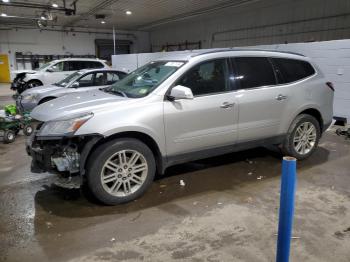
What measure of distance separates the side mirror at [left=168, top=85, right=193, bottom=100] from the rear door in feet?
2.84

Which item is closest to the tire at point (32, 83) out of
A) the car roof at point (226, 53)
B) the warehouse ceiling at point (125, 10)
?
the warehouse ceiling at point (125, 10)

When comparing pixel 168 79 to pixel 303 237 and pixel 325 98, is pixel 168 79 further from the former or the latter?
pixel 325 98

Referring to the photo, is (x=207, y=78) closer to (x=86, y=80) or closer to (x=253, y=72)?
(x=253, y=72)

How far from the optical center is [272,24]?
1723 centimetres

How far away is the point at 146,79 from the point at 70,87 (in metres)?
4.58

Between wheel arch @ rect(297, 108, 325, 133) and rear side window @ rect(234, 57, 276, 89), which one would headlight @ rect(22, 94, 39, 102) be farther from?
wheel arch @ rect(297, 108, 325, 133)

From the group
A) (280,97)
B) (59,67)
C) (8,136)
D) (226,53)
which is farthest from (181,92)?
(59,67)

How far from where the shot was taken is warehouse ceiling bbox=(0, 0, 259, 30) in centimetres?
1582

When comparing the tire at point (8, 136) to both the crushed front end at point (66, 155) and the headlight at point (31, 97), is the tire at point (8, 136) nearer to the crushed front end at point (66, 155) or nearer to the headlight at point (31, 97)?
the headlight at point (31, 97)

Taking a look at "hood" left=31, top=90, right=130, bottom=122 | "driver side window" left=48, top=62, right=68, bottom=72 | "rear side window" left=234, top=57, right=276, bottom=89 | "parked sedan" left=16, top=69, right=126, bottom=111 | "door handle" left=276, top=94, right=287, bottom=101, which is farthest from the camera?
"driver side window" left=48, top=62, right=68, bottom=72

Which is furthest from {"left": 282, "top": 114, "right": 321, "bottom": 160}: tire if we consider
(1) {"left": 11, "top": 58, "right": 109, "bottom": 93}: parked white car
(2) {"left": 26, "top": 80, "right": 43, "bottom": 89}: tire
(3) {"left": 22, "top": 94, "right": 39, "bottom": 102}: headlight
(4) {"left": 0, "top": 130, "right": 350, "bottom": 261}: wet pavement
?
(2) {"left": 26, "top": 80, "right": 43, "bottom": 89}: tire

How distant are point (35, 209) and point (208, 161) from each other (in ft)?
8.41

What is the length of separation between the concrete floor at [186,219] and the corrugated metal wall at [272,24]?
12.1 metres

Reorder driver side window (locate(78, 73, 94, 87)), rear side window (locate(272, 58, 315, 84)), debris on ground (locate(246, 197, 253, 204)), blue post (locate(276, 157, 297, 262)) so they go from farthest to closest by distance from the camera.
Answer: driver side window (locate(78, 73, 94, 87)), rear side window (locate(272, 58, 315, 84)), debris on ground (locate(246, 197, 253, 204)), blue post (locate(276, 157, 297, 262))
